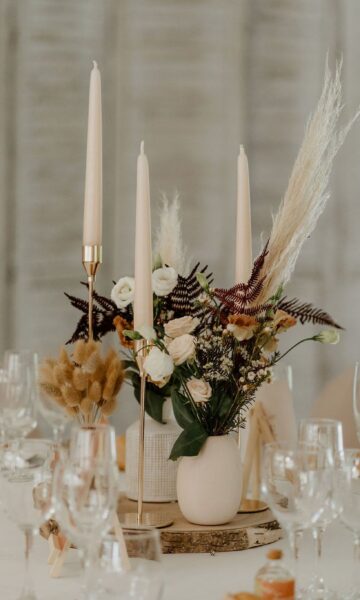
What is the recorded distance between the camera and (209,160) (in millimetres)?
3699

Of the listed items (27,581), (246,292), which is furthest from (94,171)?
(27,581)

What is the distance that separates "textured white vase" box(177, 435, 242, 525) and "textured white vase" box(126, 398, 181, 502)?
140mm

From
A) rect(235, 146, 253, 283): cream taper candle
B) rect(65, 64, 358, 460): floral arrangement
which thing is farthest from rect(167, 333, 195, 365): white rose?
rect(235, 146, 253, 283): cream taper candle

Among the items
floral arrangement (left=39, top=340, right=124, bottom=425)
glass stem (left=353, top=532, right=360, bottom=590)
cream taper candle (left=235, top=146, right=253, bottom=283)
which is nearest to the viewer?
glass stem (left=353, top=532, right=360, bottom=590)

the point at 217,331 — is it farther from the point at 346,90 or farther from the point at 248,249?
the point at 346,90

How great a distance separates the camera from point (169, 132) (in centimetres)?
367

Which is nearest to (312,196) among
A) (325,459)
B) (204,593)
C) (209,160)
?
(325,459)

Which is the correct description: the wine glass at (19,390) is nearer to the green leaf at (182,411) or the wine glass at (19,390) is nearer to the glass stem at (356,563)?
the green leaf at (182,411)

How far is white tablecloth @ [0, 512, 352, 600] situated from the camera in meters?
1.26

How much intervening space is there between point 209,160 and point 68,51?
2.19ft

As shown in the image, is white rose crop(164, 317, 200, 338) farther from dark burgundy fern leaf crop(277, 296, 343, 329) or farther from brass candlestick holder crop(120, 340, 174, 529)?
dark burgundy fern leaf crop(277, 296, 343, 329)

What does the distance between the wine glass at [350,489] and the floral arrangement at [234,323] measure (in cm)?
30

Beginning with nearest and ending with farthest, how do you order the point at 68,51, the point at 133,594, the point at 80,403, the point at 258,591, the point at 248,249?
the point at 133,594, the point at 258,591, the point at 80,403, the point at 248,249, the point at 68,51

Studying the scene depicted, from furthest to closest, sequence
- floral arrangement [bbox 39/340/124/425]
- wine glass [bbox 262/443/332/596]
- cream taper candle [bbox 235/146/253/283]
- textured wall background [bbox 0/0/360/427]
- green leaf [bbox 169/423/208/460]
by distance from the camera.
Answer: textured wall background [bbox 0/0/360/427]
cream taper candle [bbox 235/146/253/283]
green leaf [bbox 169/423/208/460]
floral arrangement [bbox 39/340/124/425]
wine glass [bbox 262/443/332/596]
